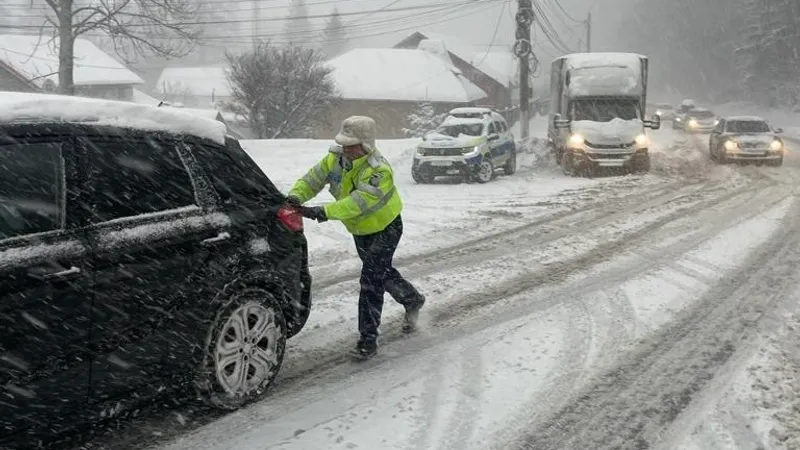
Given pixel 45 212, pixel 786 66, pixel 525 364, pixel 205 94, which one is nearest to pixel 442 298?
pixel 525 364

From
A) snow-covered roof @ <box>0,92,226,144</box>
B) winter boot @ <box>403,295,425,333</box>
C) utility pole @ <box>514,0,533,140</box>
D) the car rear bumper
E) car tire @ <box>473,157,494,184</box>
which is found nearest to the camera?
snow-covered roof @ <box>0,92,226,144</box>

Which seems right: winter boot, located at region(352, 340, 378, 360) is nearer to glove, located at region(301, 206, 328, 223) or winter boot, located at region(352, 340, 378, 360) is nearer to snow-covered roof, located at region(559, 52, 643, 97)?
glove, located at region(301, 206, 328, 223)

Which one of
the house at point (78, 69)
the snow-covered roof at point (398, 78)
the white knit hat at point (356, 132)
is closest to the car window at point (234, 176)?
the white knit hat at point (356, 132)

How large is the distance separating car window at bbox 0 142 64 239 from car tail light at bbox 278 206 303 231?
1452mm

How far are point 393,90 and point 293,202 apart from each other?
41135 millimetres

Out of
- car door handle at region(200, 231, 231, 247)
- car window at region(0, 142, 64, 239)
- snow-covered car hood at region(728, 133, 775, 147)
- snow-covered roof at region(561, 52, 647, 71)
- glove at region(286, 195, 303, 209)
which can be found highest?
snow-covered roof at region(561, 52, 647, 71)

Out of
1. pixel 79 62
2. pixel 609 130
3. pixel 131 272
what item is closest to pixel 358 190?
pixel 131 272

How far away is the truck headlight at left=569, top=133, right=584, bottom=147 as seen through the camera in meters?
17.9

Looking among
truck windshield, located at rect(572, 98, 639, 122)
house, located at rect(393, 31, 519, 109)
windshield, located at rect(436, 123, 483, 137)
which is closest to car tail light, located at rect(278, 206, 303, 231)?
windshield, located at rect(436, 123, 483, 137)

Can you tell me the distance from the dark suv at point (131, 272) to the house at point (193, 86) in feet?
240

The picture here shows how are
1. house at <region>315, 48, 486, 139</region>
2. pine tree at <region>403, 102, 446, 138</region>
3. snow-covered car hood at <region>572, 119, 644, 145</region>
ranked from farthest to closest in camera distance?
house at <region>315, 48, 486, 139</region>
pine tree at <region>403, 102, 446, 138</region>
snow-covered car hood at <region>572, 119, 644, 145</region>

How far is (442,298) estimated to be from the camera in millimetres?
6801

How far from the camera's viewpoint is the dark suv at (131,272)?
309 centimetres

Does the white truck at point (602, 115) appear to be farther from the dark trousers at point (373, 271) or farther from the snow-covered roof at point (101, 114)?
the snow-covered roof at point (101, 114)
